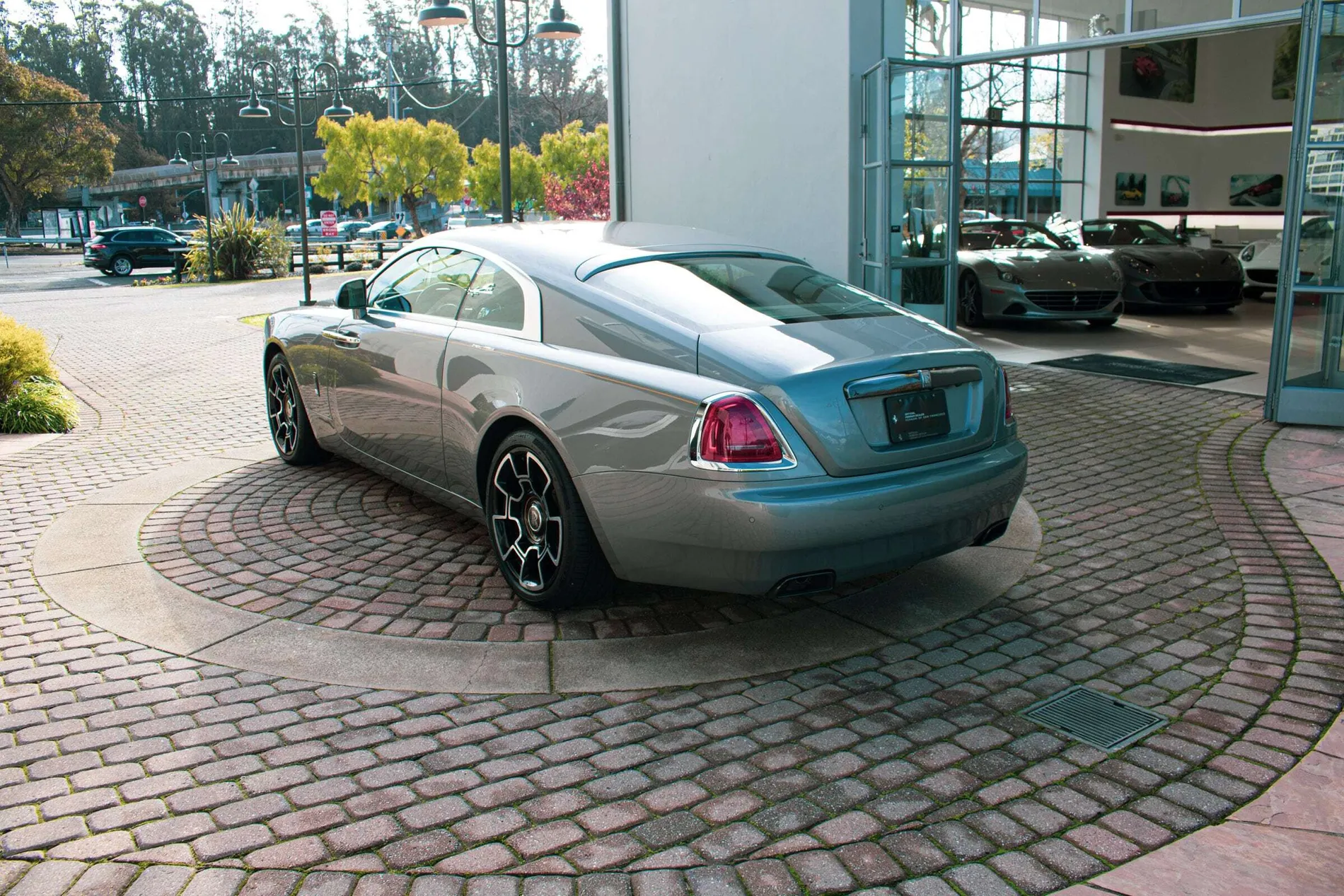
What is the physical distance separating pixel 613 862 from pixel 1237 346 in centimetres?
1131

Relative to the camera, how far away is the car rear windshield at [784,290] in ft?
13.8

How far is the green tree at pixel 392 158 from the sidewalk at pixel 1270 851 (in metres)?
49.2

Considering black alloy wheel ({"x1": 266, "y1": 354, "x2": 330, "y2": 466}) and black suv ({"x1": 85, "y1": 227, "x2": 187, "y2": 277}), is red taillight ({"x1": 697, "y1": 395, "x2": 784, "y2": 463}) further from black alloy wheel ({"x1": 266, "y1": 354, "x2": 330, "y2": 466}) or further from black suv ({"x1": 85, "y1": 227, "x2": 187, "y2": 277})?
black suv ({"x1": 85, "y1": 227, "x2": 187, "y2": 277})

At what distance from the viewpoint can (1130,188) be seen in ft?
86.2

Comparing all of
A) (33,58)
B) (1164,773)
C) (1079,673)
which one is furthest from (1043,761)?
(33,58)

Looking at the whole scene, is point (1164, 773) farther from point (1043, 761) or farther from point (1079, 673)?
point (1079, 673)

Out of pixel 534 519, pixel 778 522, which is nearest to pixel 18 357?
pixel 534 519

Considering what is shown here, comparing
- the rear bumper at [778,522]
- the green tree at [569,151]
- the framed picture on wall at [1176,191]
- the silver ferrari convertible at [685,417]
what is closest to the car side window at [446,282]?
the silver ferrari convertible at [685,417]

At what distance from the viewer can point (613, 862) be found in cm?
262

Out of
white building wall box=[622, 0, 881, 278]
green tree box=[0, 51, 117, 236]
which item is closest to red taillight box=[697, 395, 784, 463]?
white building wall box=[622, 0, 881, 278]

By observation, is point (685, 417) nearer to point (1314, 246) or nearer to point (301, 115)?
point (1314, 246)

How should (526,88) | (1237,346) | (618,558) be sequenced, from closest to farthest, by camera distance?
(618,558)
(1237,346)
(526,88)

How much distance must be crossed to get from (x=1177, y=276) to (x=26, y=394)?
13351 mm

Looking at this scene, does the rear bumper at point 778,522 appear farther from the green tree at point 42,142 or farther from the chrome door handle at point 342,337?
the green tree at point 42,142
